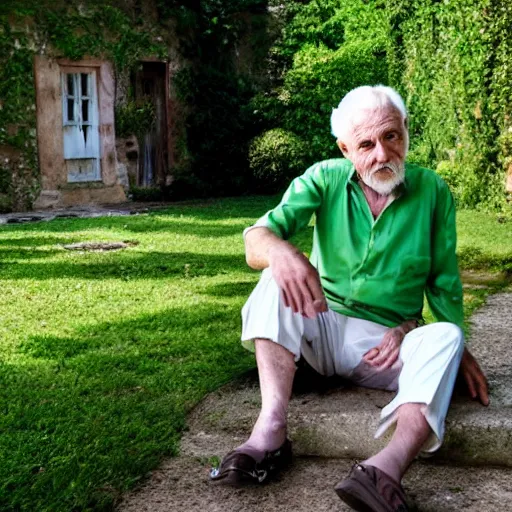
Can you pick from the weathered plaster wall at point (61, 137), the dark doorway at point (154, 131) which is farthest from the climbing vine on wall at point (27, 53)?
the dark doorway at point (154, 131)

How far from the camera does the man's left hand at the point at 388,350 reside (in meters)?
3.00

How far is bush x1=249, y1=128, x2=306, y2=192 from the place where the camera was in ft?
45.6

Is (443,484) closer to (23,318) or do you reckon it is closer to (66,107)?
(23,318)

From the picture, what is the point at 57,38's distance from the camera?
511 inches

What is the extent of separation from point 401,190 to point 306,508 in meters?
1.17

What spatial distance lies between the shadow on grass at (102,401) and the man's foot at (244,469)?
A: 0.30 meters

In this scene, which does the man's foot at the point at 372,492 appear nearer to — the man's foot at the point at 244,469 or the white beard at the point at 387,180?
the man's foot at the point at 244,469

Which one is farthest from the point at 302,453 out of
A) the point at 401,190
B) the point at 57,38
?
the point at 57,38

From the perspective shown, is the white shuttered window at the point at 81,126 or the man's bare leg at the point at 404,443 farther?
the white shuttered window at the point at 81,126

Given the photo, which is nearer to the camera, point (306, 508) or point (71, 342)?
point (306, 508)

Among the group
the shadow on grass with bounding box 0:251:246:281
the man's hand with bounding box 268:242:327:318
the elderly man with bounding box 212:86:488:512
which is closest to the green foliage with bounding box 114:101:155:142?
the shadow on grass with bounding box 0:251:246:281

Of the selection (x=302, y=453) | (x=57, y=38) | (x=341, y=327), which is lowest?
(x=302, y=453)

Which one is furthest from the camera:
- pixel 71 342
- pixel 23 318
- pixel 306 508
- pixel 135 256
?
pixel 135 256

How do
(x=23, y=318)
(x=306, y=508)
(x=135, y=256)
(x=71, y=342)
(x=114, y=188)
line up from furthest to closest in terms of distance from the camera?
(x=114, y=188)
(x=135, y=256)
(x=23, y=318)
(x=71, y=342)
(x=306, y=508)
